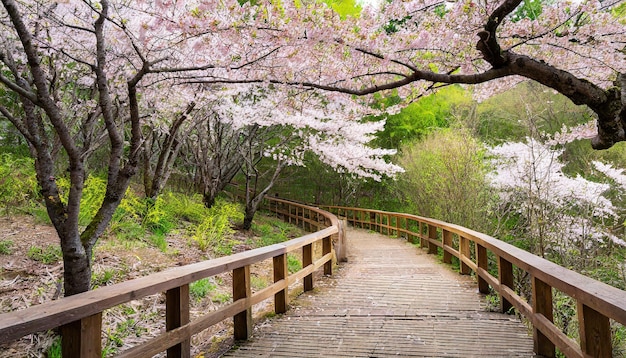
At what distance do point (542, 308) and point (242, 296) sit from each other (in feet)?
8.09

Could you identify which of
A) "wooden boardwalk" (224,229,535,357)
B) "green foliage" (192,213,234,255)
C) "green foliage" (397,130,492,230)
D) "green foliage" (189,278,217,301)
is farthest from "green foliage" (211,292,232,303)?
"green foliage" (397,130,492,230)

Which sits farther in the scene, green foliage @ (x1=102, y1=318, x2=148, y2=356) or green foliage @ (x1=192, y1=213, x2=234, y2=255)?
green foliage @ (x1=192, y1=213, x2=234, y2=255)

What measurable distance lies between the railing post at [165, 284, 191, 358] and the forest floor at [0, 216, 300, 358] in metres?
0.57

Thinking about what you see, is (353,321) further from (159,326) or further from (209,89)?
(209,89)

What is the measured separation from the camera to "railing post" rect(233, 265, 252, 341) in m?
3.76

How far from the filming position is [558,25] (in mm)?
4734

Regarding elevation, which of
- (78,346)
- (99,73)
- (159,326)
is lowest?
(159,326)

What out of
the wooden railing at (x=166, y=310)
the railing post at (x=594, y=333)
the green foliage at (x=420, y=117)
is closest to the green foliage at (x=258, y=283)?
the wooden railing at (x=166, y=310)

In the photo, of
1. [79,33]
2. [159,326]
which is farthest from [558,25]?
[79,33]

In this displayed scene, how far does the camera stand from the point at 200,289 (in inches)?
238

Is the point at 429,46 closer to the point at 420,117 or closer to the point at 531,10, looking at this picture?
the point at 531,10

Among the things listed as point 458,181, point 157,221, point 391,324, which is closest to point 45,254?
point 157,221

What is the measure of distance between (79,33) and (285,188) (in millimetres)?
17652

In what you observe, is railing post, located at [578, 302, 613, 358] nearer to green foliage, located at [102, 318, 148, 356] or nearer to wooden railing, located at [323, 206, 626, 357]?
wooden railing, located at [323, 206, 626, 357]
